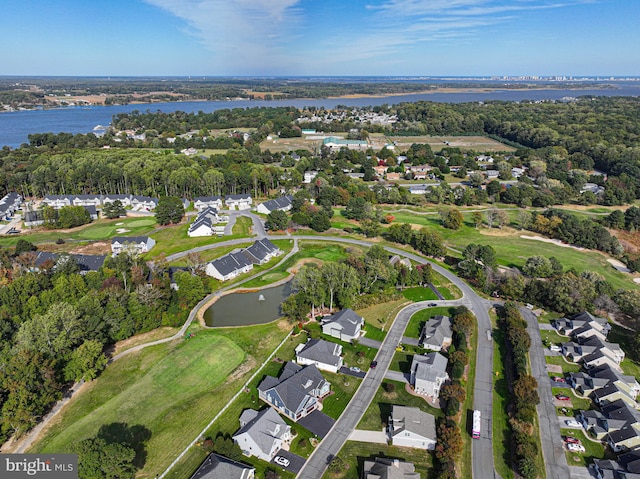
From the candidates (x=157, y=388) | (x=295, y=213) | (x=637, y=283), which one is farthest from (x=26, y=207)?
(x=637, y=283)

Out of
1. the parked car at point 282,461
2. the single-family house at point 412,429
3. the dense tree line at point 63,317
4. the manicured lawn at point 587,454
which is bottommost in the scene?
the manicured lawn at point 587,454

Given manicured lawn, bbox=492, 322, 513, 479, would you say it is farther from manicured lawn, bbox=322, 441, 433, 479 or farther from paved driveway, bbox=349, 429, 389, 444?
paved driveway, bbox=349, 429, 389, 444

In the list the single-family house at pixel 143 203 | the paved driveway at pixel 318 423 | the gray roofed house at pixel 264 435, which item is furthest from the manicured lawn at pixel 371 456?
the single-family house at pixel 143 203

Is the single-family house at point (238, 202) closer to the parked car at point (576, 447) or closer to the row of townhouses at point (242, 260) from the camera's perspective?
the row of townhouses at point (242, 260)

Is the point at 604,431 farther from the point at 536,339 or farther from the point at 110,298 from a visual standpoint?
the point at 110,298

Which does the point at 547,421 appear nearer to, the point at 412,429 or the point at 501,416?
the point at 501,416

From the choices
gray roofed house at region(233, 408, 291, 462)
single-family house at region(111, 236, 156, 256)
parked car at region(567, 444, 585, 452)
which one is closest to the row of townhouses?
single-family house at region(111, 236, 156, 256)
